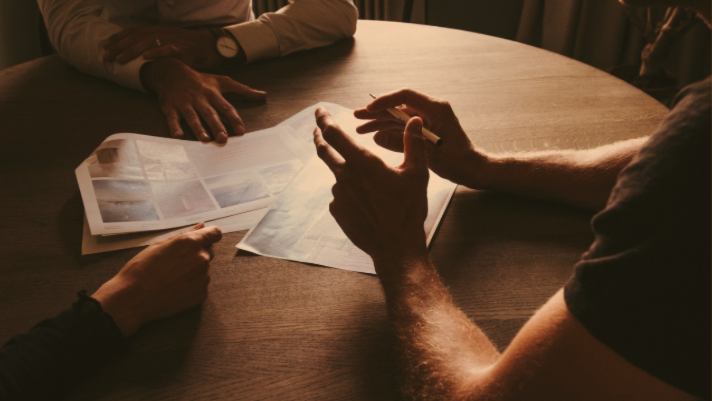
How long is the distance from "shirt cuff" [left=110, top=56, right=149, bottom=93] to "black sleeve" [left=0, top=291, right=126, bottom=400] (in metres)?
0.71

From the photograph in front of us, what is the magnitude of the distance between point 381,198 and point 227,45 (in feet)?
2.55

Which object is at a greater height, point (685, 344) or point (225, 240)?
point (685, 344)

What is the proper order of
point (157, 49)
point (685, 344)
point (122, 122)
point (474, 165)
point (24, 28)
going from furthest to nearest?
1. point (24, 28)
2. point (157, 49)
3. point (122, 122)
4. point (474, 165)
5. point (685, 344)

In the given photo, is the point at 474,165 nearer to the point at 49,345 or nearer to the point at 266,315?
the point at 266,315

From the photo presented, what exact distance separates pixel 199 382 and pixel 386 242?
28 cm

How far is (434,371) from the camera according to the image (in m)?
0.53

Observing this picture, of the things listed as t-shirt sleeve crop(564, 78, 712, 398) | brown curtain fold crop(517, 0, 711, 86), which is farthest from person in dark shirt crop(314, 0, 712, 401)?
brown curtain fold crop(517, 0, 711, 86)

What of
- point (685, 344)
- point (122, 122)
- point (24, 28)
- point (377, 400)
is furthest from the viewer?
point (24, 28)

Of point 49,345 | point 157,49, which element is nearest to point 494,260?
point 49,345

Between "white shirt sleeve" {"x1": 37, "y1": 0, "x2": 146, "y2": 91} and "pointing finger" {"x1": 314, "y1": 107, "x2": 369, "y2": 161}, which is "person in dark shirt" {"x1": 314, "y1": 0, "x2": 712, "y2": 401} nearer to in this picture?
"pointing finger" {"x1": 314, "y1": 107, "x2": 369, "y2": 161}

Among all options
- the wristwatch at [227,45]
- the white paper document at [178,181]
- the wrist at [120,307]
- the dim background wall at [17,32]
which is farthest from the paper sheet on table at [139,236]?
the dim background wall at [17,32]

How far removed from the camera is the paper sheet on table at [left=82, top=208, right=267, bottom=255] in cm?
71

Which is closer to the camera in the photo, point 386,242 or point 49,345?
point 49,345

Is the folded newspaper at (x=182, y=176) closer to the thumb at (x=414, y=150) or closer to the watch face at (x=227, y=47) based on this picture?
the thumb at (x=414, y=150)
